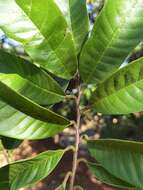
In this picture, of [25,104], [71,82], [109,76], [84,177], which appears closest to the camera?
[25,104]

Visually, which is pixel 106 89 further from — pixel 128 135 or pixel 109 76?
pixel 128 135

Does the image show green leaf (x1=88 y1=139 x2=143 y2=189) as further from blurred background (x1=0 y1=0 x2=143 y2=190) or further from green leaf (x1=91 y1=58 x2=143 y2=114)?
blurred background (x1=0 y1=0 x2=143 y2=190)

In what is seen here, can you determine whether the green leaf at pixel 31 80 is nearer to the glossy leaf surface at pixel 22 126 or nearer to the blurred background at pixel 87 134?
the glossy leaf surface at pixel 22 126

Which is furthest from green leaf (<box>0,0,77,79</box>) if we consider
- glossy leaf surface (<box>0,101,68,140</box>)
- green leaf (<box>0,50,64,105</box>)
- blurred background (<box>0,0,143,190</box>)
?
blurred background (<box>0,0,143,190</box>)

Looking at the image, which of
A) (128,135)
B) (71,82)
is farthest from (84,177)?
(71,82)

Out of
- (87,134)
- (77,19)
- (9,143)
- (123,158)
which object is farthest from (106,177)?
(87,134)

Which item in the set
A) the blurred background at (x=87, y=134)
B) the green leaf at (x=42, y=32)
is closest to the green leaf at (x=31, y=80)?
the green leaf at (x=42, y=32)

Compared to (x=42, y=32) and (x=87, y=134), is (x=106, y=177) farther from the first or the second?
(x=87, y=134)
